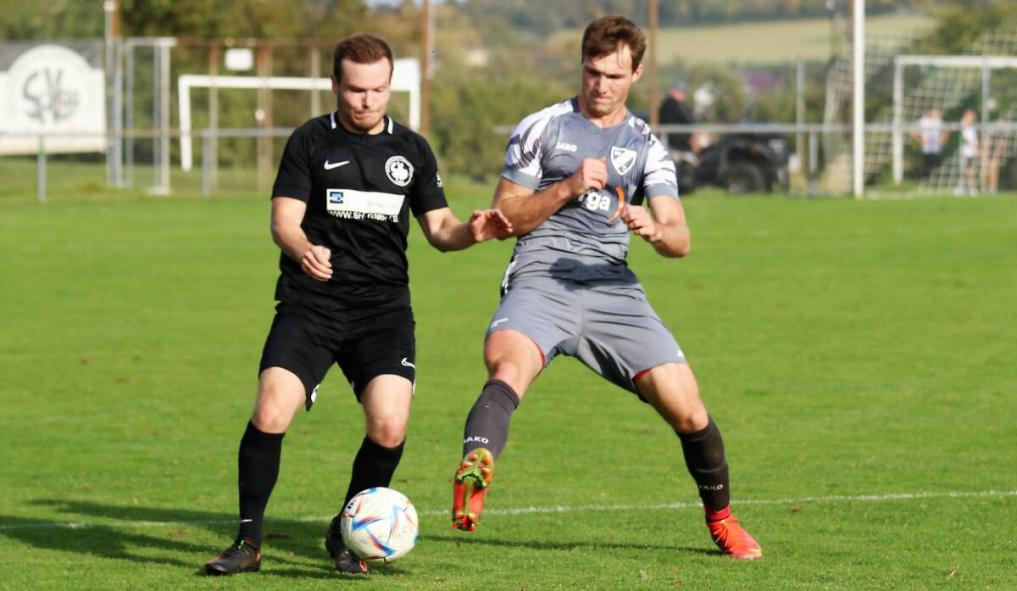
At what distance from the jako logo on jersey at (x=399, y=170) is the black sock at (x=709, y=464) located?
1.67 m

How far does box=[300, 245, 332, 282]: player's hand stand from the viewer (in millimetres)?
7449

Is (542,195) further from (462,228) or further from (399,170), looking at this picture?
(399,170)

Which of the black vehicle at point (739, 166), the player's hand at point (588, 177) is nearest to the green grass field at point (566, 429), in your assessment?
the player's hand at point (588, 177)

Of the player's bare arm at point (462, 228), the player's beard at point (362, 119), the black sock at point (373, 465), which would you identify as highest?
the player's beard at point (362, 119)

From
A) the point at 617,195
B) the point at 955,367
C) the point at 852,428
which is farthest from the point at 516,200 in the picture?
the point at 955,367

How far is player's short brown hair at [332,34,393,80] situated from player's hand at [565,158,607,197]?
1.02 meters

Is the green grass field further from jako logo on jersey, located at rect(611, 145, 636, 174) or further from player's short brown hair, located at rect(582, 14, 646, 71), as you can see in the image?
player's short brown hair, located at rect(582, 14, 646, 71)

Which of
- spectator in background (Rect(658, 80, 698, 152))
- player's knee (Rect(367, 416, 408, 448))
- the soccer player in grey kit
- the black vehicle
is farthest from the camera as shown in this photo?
spectator in background (Rect(658, 80, 698, 152))

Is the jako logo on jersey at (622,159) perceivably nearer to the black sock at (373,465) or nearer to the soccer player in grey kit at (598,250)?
the soccer player in grey kit at (598,250)

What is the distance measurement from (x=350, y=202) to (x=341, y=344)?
63cm

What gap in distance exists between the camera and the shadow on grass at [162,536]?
8.02 metres

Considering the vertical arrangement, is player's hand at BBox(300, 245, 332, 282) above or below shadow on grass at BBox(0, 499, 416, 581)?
above

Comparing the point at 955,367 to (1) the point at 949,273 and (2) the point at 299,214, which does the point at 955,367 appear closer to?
(1) the point at 949,273

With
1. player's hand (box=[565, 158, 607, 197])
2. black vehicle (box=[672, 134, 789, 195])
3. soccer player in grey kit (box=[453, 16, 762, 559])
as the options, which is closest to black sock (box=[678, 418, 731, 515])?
soccer player in grey kit (box=[453, 16, 762, 559])
